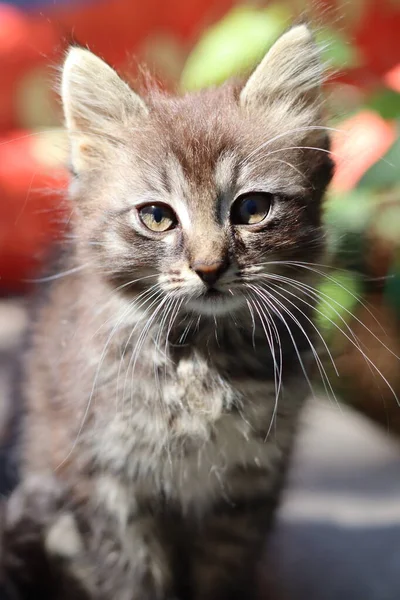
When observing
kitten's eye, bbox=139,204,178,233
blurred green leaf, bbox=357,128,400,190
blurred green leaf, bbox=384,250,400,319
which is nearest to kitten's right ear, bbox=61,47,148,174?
kitten's eye, bbox=139,204,178,233

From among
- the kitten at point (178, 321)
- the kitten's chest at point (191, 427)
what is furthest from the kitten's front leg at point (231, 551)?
the kitten's chest at point (191, 427)

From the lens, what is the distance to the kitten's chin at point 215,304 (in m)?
0.86

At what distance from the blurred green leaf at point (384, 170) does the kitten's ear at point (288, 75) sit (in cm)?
17

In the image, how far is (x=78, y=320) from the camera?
1.07 metres

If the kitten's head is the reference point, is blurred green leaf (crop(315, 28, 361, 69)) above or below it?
above

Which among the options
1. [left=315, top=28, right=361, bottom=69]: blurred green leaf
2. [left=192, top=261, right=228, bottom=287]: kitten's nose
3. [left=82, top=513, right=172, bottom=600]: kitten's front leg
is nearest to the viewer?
[left=192, top=261, right=228, bottom=287]: kitten's nose

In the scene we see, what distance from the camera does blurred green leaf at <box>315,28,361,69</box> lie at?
3.09 feet

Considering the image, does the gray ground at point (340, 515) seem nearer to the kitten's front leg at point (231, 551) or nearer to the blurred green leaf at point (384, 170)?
the kitten's front leg at point (231, 551)

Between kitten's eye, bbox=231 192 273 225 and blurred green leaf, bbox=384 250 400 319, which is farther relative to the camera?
blurred green leaf, bbox=384 250 400 319

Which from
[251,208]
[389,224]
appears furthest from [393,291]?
[251,208]

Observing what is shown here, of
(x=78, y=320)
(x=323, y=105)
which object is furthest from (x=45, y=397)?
(x=323, y=105)

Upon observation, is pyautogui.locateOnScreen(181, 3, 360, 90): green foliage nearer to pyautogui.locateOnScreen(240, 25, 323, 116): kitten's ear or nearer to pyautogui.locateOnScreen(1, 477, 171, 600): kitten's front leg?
pyautogui.locateOnScreen(240, 25, 323, 116): kitten's ear

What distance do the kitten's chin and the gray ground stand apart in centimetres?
23

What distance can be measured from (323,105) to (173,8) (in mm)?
636
